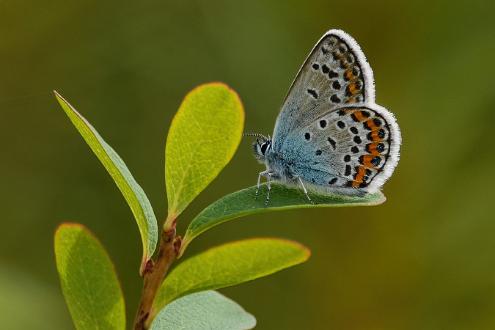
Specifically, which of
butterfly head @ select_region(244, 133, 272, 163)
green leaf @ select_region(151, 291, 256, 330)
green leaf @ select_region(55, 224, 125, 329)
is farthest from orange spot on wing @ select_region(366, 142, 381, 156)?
green leaf @ select_region(55, 224, 125, 329)

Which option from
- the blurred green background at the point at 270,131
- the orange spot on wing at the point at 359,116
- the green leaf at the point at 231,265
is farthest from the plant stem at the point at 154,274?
the blurred green background at the point at 270,131

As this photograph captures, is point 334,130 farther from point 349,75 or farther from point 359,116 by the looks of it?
point 349,75

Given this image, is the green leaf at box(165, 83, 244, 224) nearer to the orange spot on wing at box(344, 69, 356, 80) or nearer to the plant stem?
the plant stem

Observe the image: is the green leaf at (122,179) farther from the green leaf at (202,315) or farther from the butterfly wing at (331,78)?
the butterfly wing at (331,78)

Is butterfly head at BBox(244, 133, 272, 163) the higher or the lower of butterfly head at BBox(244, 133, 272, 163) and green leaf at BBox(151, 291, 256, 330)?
the higher

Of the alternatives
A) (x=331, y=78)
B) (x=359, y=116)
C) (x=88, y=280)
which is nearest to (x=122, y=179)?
(x=88, y=280)

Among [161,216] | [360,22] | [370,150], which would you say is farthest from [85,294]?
[360,22]

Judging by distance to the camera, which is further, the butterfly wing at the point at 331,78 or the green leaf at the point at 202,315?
the butterfly wing at the point at 331,78
